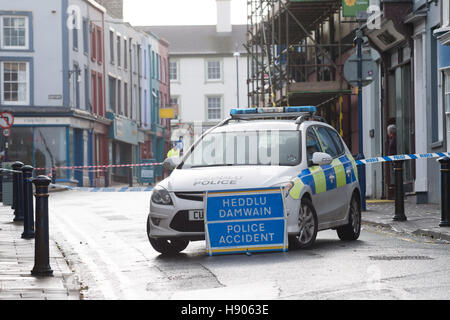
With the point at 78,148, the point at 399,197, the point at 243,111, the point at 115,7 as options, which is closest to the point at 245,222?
the point at 243,111

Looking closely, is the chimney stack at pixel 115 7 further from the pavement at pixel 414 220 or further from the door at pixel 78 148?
the pavement at pixel 414 220

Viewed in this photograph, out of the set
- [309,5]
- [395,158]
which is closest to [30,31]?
[309,5]

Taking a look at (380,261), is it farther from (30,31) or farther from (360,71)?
(30,31)

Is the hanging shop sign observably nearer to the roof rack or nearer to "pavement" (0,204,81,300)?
the roof rack

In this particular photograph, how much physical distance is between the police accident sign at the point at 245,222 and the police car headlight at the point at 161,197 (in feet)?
1.65

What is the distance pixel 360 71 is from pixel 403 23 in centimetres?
256

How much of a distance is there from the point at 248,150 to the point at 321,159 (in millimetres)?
919

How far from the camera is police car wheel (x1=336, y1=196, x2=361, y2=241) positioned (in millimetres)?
13092

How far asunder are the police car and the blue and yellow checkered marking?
0.5 inches

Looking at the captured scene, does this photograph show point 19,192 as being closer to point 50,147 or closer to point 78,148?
point 50,147

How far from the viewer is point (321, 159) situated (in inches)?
473

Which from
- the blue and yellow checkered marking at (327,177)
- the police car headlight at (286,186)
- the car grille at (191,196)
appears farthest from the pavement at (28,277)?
the blue and yellow checkered marking at (327,177)
